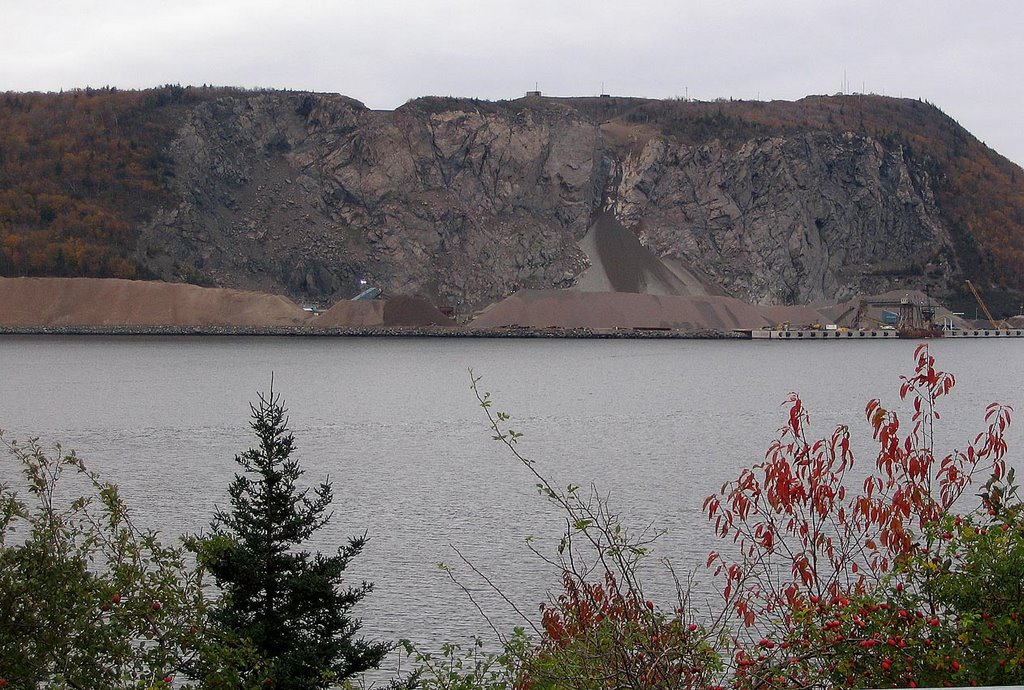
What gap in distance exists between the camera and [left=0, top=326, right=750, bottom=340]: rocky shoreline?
117812 mm

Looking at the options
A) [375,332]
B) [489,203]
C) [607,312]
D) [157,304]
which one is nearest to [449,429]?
[375,332]

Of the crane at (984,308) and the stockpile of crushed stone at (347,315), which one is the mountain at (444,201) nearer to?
the stockpile of crushed stone at (347,315)

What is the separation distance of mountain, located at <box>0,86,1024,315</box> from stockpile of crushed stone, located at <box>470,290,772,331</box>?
6.42ft

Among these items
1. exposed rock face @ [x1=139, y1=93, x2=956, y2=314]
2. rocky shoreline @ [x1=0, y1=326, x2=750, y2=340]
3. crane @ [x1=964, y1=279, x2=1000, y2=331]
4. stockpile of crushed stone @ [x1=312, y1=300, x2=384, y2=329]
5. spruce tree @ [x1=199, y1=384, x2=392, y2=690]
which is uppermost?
exposed rock face @ [x1=139, y1=93, x2=956, y2=314]

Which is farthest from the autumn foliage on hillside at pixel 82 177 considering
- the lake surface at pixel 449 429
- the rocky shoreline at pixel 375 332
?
the lake surface at pixel 449 429

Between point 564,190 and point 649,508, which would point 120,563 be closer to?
point 649,508

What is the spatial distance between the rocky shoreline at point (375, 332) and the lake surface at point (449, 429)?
31.4 ft

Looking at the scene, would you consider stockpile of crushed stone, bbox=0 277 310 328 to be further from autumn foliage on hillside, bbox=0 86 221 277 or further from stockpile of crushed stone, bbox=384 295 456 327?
stockpile of crushed stone, bbox=384 295 456 327

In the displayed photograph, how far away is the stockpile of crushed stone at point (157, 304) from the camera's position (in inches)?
4641

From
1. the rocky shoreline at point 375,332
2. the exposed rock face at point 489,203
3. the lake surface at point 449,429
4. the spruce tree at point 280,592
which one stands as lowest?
the lake surface at point 449,429

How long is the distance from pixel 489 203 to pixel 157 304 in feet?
115

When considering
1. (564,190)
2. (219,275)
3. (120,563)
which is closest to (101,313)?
(219,275)

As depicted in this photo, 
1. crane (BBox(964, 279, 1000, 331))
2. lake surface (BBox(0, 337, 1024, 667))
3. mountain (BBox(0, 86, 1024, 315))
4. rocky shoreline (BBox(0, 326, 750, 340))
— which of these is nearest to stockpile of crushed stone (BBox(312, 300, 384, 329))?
rocky shoreline (BBox(0, 326, 750, 340))

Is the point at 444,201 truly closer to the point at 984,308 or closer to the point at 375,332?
the point at 375,332
